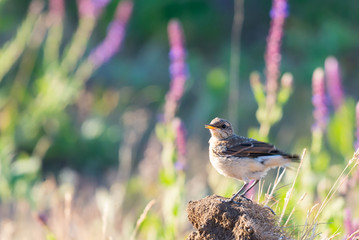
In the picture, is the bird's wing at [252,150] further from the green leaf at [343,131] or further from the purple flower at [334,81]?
the green leaf at [343,131]

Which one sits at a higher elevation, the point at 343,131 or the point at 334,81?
the point at 334,81

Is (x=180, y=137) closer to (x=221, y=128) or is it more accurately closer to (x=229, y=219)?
(x=221, y=128)

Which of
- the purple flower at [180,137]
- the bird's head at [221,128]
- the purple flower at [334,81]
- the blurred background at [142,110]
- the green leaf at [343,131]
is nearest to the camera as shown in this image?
the bird's head at [221,128]

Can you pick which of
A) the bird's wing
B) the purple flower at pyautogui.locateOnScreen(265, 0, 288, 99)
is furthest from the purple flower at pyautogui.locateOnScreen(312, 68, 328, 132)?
the bird's wing

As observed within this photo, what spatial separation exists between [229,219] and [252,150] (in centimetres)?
80

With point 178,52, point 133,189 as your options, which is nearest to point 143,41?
point 133,189

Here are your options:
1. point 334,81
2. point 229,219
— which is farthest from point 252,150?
point 334,81

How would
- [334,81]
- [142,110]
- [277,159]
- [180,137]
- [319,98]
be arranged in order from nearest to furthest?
[277,159] < [180,137] < [319,98] < [334,81] < [142,110]

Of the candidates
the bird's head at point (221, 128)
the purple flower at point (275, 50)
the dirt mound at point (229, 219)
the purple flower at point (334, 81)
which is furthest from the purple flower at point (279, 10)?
the dirt mound at point (229, 219)

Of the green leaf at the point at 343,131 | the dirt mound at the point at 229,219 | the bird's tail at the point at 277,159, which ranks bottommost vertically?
the green leaf at the point at 343,131

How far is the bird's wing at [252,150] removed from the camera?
145 inches

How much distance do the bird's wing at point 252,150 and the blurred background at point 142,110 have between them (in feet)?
1.47

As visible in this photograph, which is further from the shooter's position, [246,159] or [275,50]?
[275,50]

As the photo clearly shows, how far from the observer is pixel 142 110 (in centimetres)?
888
